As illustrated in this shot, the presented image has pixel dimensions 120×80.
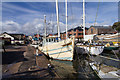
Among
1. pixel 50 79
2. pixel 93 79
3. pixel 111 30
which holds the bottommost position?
pixel 93 79

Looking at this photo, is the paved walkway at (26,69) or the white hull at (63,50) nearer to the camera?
the paved walkway at (26,69)

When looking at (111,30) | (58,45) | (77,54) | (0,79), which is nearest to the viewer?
(0,79)

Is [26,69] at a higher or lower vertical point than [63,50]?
lower

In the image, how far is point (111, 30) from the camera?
39969mm

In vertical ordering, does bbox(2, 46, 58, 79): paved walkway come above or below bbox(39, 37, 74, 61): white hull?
below

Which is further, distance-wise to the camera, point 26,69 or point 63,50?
point 63,50

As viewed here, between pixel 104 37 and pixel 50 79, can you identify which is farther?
pixel 104 37

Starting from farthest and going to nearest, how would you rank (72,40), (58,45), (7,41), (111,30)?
(111,30) < (7,41) < (58,45) < (72,40)

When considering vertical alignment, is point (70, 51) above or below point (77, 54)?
above

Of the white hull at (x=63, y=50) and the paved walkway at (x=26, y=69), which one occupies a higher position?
the white hull at (x=63, y=50)

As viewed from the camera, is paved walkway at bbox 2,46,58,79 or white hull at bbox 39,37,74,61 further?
white hull at bbox 39,37,74,61

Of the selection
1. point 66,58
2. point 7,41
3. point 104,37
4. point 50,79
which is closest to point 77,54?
point 66,58

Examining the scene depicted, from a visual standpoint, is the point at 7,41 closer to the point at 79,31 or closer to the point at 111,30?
the point at 79,31

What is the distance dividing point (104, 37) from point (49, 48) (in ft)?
45.7
